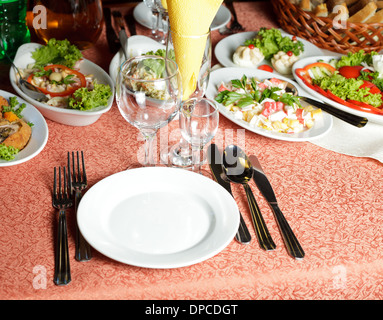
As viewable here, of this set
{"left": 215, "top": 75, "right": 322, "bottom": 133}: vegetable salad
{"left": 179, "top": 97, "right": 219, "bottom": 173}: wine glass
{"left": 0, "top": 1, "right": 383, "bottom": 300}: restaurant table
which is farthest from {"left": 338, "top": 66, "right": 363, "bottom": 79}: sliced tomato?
{"left": 179, "top": 97, "right": 219, "bottom": 173}: wine glass

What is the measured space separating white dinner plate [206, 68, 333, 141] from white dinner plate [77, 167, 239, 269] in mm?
273

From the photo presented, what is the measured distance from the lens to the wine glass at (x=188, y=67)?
1.08m

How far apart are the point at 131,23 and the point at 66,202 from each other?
1.08m

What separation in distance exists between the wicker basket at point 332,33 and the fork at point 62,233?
1131 mm

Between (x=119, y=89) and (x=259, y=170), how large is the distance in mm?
376

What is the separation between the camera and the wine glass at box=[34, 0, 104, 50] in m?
1.49

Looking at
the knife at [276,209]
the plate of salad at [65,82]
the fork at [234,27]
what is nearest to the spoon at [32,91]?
the plate of salad at [65,82]

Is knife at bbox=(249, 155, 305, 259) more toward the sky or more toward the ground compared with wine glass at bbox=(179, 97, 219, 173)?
more toward the ground

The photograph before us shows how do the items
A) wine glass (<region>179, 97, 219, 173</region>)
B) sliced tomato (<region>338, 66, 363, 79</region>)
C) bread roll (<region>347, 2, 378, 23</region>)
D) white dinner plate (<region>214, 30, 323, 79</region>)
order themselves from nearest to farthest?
wine glass (<region>179, 97, 219, 173</region>) < sliced tomato (<region>338, 66, 363, 79</region>) < white dinner plate (<region>214, 30, 323, 79</region>) < bread roll (<region>347, 2, 378, 23</region>)

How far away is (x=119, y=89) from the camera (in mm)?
895

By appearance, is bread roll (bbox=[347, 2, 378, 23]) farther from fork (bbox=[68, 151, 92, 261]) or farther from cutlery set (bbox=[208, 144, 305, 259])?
fork (bbox=[68, 151, 92, 261])

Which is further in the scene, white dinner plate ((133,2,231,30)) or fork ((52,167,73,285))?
white dinner plate ((133,2,231,30))

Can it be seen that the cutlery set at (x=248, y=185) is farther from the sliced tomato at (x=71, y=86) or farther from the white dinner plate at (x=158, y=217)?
the sliced tomato at (x=71, y=86)
